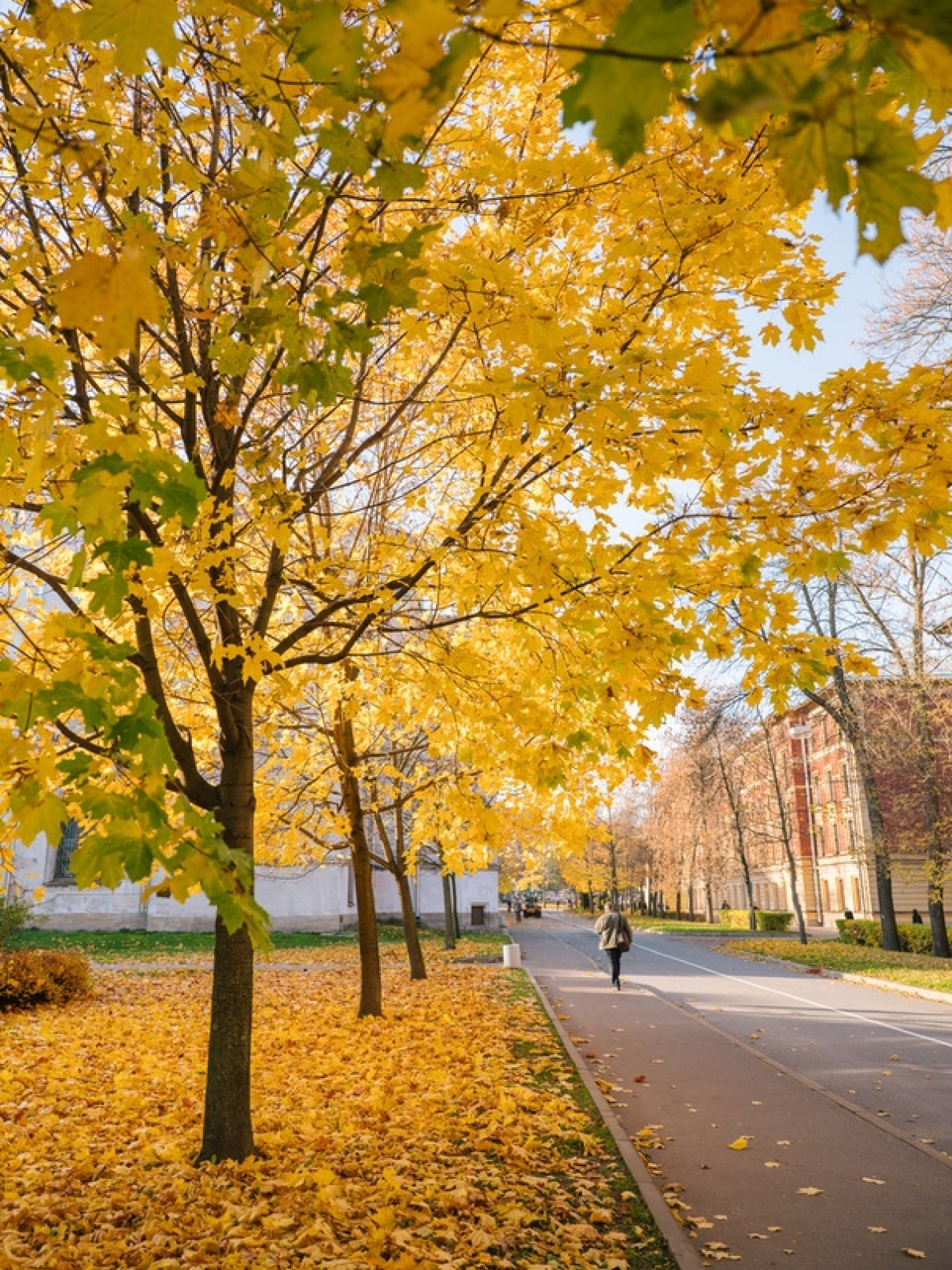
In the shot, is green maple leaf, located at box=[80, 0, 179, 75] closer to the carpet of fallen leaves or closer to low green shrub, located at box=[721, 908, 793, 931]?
the carpet of fallen leaves

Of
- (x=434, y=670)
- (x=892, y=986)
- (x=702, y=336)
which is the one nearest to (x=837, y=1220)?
(x=434, y=670)

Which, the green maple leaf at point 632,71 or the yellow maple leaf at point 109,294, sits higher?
the yellow maple leaf at point 109,294

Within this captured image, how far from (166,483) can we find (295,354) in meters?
0.64

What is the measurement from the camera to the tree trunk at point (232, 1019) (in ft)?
18.3

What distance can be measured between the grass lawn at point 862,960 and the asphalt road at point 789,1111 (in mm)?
1343

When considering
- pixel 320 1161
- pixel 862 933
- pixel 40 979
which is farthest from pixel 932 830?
pixel 320 1161

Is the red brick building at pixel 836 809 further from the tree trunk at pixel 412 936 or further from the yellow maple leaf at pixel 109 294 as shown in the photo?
the yellow maple leaf at pixel 109 294

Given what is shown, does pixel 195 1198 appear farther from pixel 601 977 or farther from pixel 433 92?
pixel 601 977

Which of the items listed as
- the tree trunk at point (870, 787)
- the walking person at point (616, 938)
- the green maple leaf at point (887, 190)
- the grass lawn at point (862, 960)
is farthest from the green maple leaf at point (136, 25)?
the tree trunk at point (870, 787)

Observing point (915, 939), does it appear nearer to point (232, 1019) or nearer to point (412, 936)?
point (412, 936)

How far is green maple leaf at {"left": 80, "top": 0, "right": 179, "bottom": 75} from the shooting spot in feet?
5.94

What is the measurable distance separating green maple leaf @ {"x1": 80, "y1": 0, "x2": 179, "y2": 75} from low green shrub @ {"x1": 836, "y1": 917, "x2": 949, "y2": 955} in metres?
28.1

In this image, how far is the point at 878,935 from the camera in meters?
28.2

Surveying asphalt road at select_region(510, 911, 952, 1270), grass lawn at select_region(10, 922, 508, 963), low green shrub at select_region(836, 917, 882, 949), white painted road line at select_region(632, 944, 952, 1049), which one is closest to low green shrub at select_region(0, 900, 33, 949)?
grass lawn at select_region(10, 922, 508, 963)
